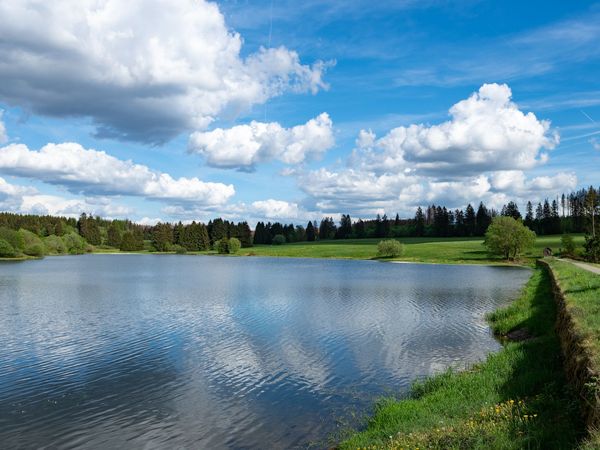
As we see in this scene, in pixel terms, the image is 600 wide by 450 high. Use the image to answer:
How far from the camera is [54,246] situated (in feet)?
641

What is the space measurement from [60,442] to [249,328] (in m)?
19.0

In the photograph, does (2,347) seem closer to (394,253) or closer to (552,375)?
(552,375)

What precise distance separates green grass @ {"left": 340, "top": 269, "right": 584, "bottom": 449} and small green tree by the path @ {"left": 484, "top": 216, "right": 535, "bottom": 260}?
327 feet

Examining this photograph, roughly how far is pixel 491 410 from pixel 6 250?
16837cm

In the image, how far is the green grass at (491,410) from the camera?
37.4ft

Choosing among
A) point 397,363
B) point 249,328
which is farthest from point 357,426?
point 249,328

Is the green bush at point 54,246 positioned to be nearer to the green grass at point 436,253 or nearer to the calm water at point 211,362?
the green grass at point 436,253

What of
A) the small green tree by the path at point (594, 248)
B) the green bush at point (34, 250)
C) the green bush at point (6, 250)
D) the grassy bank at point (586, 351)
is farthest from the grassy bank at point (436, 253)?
the grassy bank at point (586, 351)

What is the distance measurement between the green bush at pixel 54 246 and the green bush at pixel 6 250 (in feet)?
128

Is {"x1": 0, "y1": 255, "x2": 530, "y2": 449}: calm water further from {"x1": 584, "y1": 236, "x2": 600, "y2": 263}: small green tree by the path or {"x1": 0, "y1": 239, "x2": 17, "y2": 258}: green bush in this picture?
{"x1": 0, "y1": 239, "x2": 17, "y2": 258}: green bush

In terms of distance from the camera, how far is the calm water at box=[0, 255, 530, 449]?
1652cm

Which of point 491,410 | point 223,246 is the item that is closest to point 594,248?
point 491,410

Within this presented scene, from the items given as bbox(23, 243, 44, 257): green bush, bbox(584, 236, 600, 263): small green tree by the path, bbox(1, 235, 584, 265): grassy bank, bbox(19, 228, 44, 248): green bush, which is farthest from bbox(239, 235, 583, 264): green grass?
bbox(19, 228, 44, 248): green bush

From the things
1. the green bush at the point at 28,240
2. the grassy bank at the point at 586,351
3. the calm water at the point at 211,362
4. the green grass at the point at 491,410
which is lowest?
the calm water at the point at 211,362
